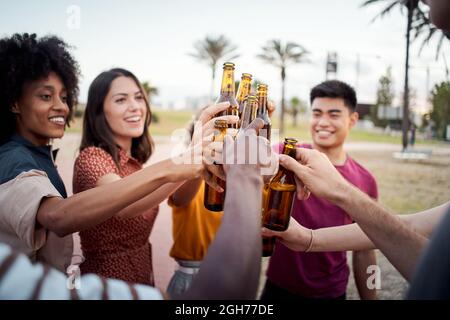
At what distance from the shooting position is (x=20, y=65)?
6.36 feet

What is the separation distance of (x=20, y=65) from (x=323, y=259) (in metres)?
2.45

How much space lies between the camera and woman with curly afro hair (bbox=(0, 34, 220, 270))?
1471mm

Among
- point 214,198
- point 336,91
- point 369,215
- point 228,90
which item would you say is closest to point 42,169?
point 214,198

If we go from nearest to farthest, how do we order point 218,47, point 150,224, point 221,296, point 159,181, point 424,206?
1. point 221,296
2. point 159,181
3. point 150,224
4. point 424,206
5. point 218,47

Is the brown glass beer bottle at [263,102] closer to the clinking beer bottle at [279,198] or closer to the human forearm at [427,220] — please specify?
the clinking beer bottle at [279,198]

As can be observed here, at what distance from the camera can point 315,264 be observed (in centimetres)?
276

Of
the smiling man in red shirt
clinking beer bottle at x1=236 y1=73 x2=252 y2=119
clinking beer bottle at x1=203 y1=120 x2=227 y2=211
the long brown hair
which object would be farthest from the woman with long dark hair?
the smiling man in red shirt

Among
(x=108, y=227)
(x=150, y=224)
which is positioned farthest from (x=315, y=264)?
(x=108, y=227)

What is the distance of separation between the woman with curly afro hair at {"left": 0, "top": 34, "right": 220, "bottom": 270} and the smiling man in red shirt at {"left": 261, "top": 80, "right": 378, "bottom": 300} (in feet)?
5.00

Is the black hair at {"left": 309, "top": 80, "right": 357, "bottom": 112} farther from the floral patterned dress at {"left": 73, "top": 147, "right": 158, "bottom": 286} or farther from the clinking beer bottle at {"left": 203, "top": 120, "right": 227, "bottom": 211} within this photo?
the floral patterned dress at {"left": 73, "top": 147, "right": 158, "bottom": 286}

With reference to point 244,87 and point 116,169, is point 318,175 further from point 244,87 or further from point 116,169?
point 116,169

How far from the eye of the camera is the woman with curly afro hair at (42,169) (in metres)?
1.47
